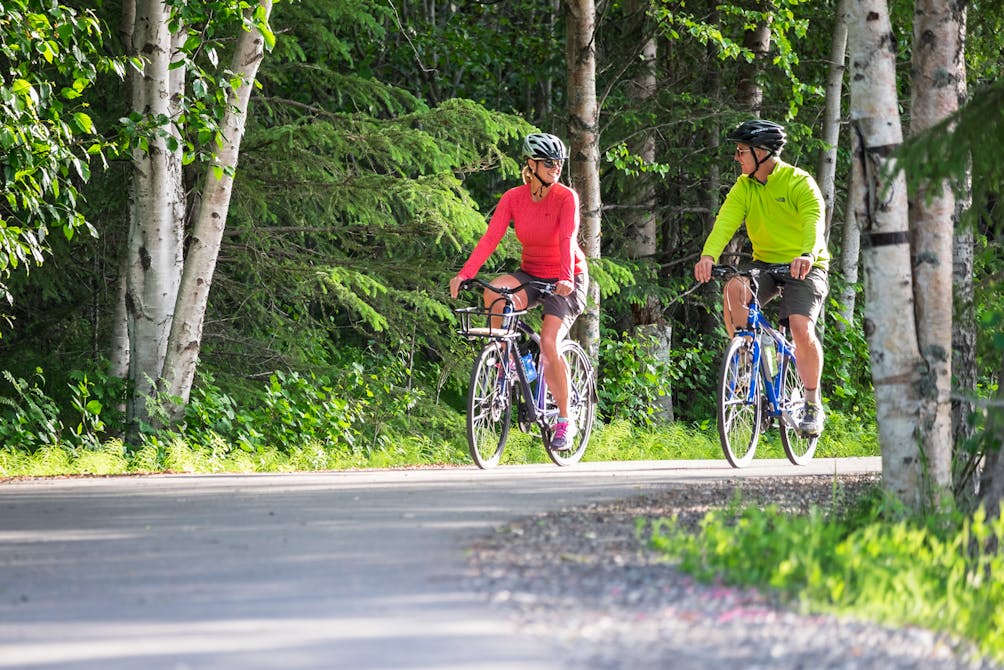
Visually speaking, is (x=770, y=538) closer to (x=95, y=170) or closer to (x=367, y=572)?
(x=367, y=572)

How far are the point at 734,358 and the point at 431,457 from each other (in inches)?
148

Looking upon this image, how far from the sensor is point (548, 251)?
10680 mm

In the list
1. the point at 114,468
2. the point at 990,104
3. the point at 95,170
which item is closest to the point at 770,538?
the point at 990,104

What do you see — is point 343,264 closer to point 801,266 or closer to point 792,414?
point 792,414

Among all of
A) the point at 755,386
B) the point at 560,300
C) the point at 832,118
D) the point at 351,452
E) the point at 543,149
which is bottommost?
the point at 351,452

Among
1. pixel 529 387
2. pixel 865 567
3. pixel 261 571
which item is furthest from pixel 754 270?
pixel 261 571

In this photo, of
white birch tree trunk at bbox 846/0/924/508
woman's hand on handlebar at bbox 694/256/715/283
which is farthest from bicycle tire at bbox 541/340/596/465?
white birch tree trunk at bbox 846/0/924/508

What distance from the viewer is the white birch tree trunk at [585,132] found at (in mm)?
15367

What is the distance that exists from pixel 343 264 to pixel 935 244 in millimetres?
7491

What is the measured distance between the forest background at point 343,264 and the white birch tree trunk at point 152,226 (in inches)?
10.5

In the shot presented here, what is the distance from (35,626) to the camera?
452cm

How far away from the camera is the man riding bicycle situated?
1039 centimetres

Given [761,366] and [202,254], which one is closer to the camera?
[761,366]

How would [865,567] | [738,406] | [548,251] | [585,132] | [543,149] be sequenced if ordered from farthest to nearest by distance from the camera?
1. [585,132]
2. [738,406]
3. [548,251]
4. [543,149]
5. [865,567]
